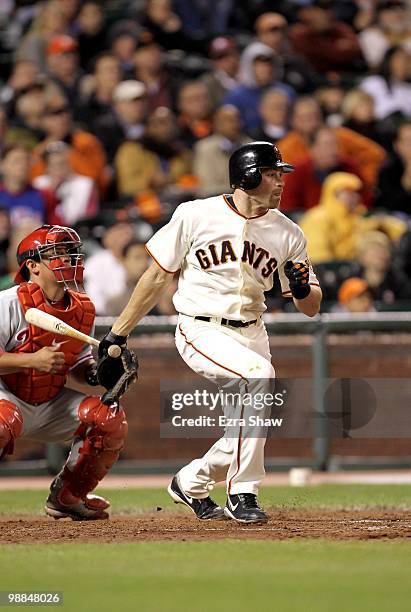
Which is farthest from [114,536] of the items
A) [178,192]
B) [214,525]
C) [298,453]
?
[178,192]

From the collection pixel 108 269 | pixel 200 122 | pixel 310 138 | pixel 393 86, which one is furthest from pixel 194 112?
pixel 108 269

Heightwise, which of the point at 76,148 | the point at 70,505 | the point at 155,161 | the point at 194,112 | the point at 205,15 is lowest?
the point at 70,505

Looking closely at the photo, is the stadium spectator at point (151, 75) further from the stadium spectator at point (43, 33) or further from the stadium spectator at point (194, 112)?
the stadium spectator at point (43, 33)

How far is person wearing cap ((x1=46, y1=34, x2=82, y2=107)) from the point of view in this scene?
44.7 feet

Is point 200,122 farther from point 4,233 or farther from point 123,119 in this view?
point 4,233

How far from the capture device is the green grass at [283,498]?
7.61 meters

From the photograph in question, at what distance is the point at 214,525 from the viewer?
6.28 meters

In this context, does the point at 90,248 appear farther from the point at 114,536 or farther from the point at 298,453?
the point at 114,536

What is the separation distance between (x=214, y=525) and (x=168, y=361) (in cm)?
399

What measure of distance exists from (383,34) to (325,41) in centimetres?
71

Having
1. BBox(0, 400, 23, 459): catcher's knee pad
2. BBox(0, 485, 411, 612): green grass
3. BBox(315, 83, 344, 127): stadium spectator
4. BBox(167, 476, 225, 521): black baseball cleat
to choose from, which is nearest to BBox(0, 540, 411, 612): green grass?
BBox(0, 485, 411, 612): green grass

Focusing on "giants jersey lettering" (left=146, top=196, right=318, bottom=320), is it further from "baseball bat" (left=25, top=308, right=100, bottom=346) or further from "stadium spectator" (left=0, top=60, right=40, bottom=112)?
"stadium spectator" (left=0, top=60, right=40, bottom=112)

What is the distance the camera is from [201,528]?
243 inches

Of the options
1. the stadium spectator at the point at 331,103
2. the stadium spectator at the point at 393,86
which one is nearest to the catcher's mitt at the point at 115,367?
the stadium spectator at the point at 331,103
